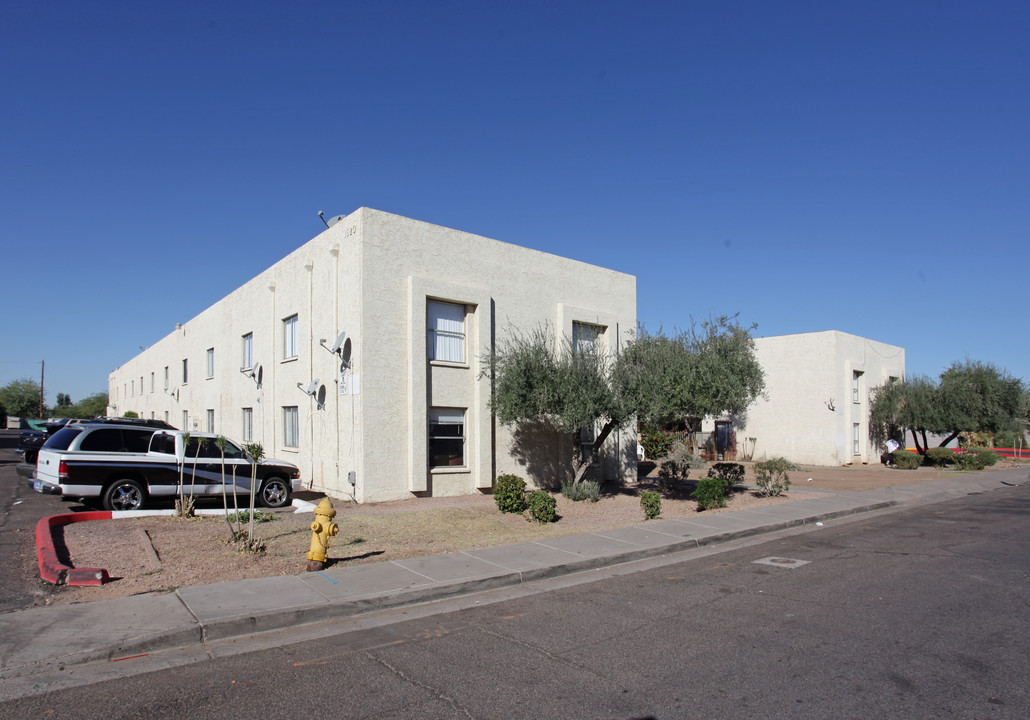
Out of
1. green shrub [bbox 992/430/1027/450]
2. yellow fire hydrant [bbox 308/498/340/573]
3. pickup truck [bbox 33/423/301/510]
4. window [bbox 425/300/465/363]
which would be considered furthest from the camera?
green shrub [bbox 992/430/1027/450]

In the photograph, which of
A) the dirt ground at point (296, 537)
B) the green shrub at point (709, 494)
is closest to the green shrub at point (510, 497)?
the dirt ground at point (296, 537)

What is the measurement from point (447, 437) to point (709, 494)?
6462mm

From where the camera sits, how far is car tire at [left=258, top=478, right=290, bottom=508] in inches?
575

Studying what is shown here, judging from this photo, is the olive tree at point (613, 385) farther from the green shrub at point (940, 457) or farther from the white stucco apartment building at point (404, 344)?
the green shrub at point (940, 457)

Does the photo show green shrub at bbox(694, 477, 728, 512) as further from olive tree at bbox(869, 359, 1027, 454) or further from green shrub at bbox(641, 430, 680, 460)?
olive tree at bbox(869, 359, 1027, 454)

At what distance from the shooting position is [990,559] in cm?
978

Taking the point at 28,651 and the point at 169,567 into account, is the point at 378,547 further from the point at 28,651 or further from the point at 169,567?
the point at 28,651

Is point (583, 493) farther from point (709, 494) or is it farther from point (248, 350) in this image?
point (248, 350)

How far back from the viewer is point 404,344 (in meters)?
15.7

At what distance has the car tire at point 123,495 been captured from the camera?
504 inches

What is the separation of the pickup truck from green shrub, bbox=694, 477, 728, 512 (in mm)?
9684

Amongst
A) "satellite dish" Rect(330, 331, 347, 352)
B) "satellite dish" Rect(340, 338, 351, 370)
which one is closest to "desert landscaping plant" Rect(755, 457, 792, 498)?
"satellite dish" Rect(340, 338, 351, 370)

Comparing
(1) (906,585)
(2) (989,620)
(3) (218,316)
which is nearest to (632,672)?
(2) (989,620)

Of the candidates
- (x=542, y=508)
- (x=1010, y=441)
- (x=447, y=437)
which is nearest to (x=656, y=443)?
(x=447, y=437)
